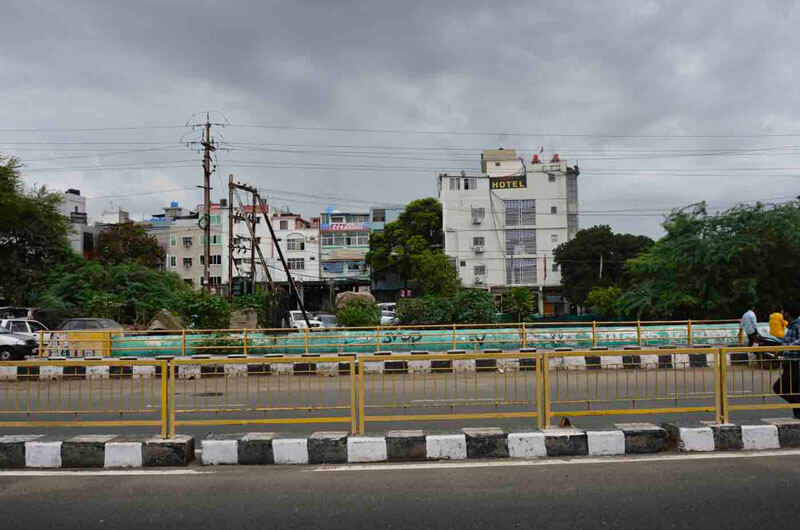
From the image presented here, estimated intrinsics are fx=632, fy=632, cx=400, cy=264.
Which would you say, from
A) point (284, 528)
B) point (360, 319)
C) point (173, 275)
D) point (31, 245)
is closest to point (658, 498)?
point (284, 528)

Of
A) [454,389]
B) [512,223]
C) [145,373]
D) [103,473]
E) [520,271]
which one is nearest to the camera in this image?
[103,473]

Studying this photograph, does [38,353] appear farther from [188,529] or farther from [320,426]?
[188,529]

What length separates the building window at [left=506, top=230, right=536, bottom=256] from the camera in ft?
179

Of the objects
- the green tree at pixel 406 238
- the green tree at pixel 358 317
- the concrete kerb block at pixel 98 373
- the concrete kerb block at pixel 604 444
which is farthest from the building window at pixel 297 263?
the concrete kerb block at pixel 604 444

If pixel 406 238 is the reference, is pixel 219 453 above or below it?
below

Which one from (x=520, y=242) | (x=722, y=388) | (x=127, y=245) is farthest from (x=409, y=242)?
(x=722, y=388)

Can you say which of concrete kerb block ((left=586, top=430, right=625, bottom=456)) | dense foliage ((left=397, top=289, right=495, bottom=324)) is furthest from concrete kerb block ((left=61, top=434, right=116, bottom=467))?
dense foliage ((left=397, top=289, right=495, bottom=324))

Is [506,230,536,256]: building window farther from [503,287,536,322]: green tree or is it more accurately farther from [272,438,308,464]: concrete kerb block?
[272,438,308,464]: concrete kerb block

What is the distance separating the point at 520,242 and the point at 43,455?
5062 centimetres

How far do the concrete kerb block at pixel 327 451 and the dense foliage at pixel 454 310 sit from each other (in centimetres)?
1982

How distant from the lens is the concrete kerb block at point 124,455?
6.24 m

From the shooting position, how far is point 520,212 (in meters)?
54.5

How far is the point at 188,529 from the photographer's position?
446cm

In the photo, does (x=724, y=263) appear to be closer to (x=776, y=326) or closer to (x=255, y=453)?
(x=776, y=326)
